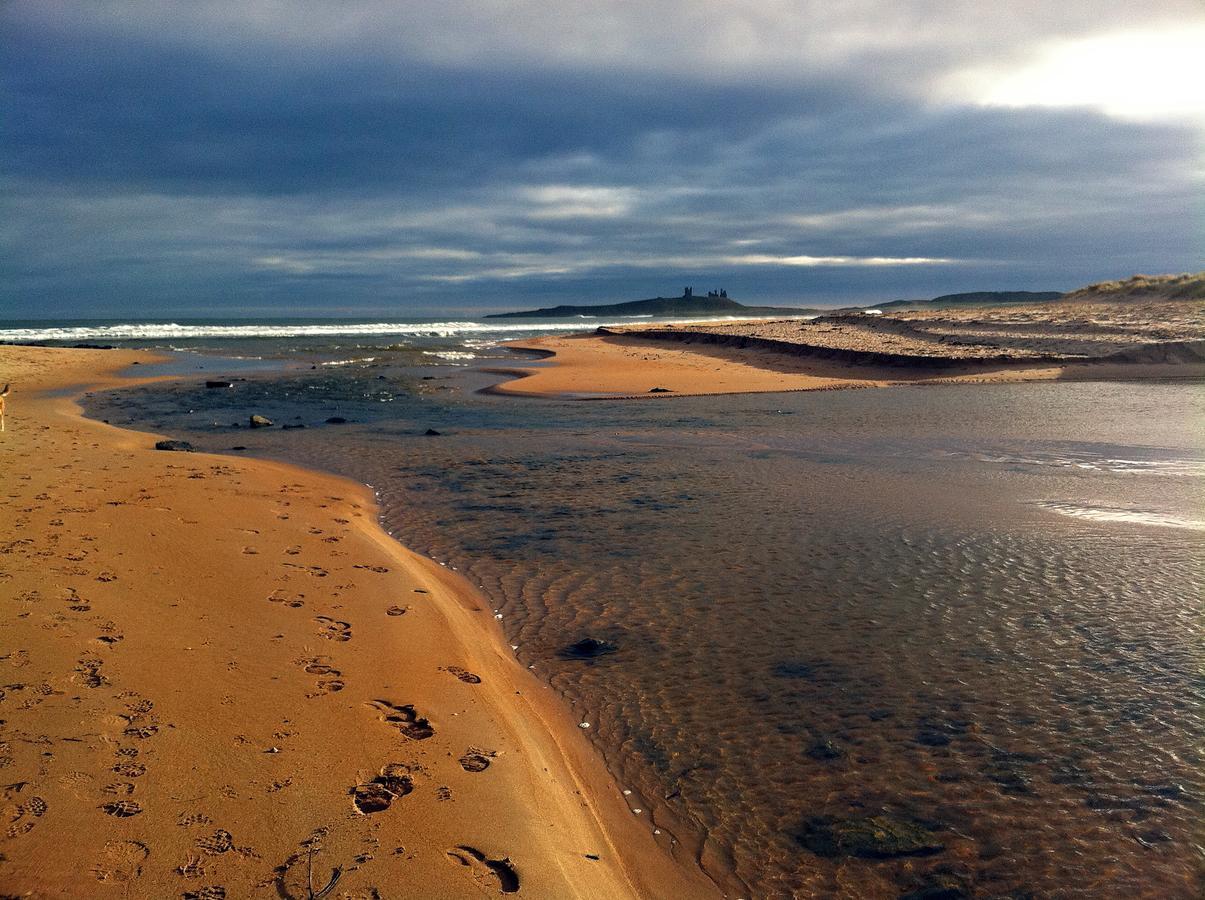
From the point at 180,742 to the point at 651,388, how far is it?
70.6 feet

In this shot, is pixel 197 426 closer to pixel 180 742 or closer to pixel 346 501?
pixel 346 501

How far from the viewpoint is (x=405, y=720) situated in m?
4.31

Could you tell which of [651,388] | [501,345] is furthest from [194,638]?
[501,345]

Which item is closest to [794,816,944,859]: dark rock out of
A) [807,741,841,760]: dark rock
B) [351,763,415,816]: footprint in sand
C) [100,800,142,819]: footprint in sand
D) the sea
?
the sea

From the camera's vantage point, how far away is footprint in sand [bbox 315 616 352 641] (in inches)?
209

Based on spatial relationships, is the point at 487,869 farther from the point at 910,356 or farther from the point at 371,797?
the point at 910,356

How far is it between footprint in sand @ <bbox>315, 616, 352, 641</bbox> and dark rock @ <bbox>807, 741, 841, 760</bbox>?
9.73 feet

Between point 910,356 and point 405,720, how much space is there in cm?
2637

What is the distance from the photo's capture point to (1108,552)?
745 cm

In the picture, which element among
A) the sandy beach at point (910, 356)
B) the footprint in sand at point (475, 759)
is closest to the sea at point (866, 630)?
the footprint in sand at point (475, 759)

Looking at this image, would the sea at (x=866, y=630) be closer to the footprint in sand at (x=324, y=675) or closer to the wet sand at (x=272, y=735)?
the wet sand at (x=272, y=735)

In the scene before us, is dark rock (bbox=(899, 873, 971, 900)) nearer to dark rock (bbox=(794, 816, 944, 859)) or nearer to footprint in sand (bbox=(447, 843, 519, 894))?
dark rock (bbox=(794, 816, 944, 859))

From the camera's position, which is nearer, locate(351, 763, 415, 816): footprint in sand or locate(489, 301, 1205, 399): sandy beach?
locate(351, 763, 415, 816): footprint in sand

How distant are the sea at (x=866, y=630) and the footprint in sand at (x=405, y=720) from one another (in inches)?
39.3
